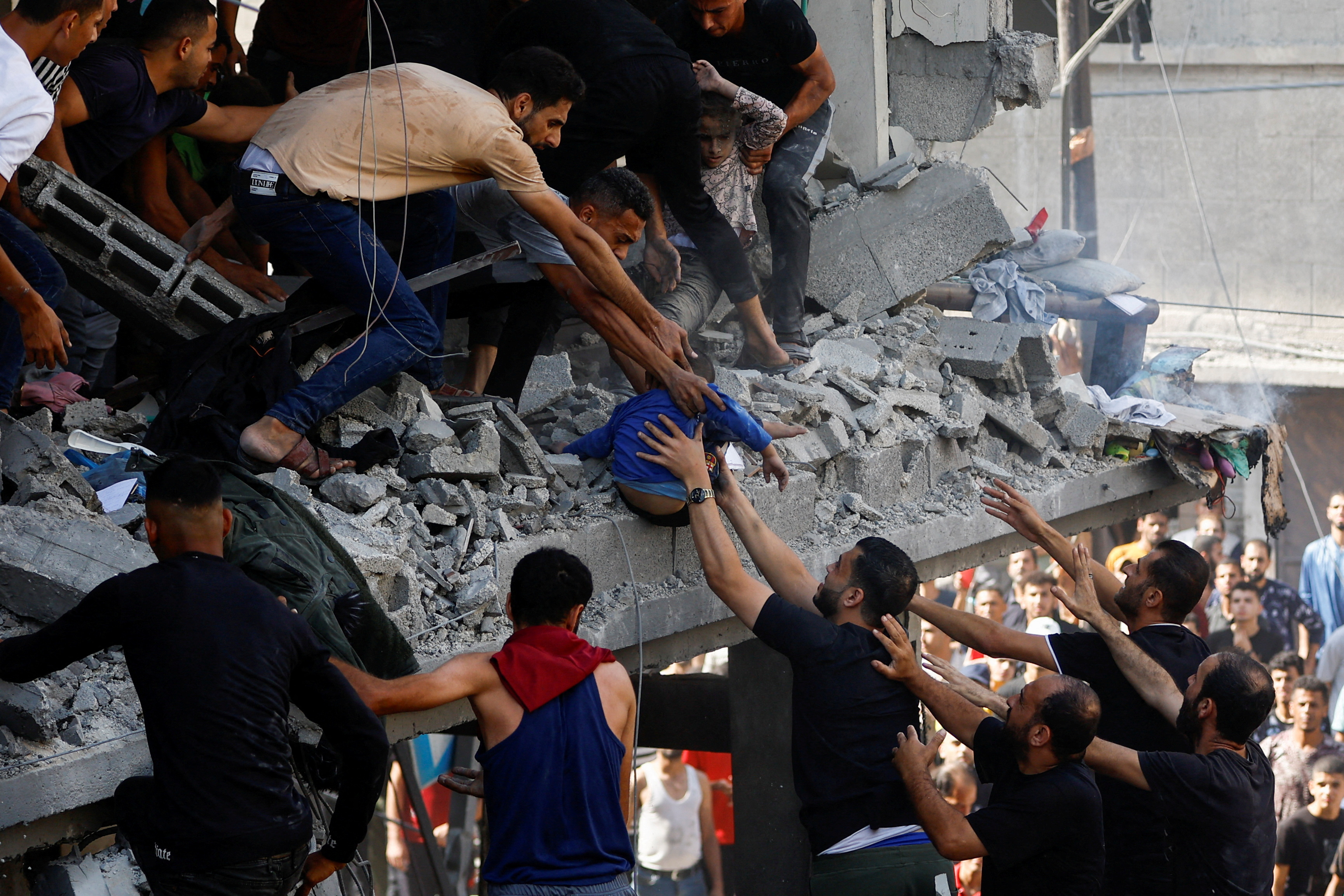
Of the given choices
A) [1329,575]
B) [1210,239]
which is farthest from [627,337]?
[1210,239]

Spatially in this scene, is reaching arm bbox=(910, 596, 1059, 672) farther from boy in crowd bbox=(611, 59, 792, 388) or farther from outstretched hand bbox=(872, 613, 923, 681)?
boy in crowd bbox=(611, 59, 792, 388)

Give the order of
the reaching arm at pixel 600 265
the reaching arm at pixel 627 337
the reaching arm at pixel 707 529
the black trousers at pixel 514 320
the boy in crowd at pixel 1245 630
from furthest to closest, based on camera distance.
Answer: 1. the boy in crowd at pixel 1245 630
2. the black trousers at pixel 514 320
3. the reaching arm at pixel 627 337
4. the reaching arm at pixel 600 265
5. the reaching arm at pixel 707 529

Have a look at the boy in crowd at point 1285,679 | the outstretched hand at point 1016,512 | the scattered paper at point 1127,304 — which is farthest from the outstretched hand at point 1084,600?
the scattered paper at point 1127,304

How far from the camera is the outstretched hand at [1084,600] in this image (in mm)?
4691

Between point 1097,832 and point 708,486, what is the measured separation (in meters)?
1.64

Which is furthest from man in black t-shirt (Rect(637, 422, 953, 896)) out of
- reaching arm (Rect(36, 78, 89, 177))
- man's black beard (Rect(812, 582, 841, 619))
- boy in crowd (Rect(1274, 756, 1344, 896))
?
boy in crowd (Rect(1274, 756, 1344, 896))

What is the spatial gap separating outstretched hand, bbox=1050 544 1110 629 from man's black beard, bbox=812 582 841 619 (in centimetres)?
80

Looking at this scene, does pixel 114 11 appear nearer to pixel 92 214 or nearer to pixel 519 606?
pixel 92 214

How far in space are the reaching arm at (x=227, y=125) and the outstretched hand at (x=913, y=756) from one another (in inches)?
133

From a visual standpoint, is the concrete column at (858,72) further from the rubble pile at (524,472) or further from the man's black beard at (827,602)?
the man's black beard at (827,602)

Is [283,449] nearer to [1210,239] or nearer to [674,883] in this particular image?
[674,883]

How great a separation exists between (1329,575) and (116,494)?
858 centimetres

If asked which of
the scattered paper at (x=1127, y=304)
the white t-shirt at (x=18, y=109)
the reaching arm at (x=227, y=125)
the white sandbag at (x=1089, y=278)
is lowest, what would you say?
the scattered paper at (x=1127, y=304)

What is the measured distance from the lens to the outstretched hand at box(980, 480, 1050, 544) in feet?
17.4
